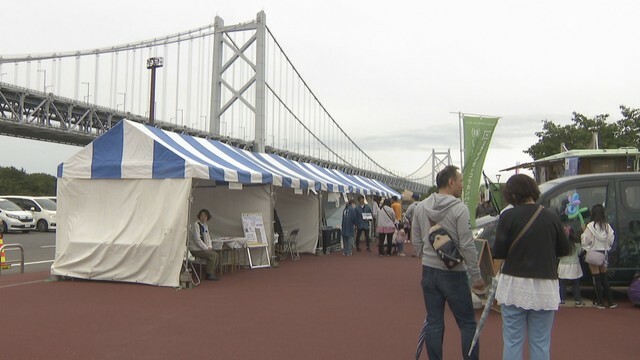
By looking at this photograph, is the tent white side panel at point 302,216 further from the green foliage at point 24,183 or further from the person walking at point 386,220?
the green foliage at point 24,183

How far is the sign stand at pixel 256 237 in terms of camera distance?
10.6 m

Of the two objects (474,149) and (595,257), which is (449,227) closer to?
(595,257)

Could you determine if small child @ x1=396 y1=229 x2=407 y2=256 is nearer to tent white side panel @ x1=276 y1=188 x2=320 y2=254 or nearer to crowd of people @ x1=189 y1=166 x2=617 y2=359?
tent white side panel @ x1=276 y1=188 x2=320 y2=254

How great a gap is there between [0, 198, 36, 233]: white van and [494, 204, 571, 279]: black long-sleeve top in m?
23.1

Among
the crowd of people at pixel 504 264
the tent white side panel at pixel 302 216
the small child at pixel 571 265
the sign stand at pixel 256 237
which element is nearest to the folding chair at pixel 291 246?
the tent white side panel at pixel 302 216

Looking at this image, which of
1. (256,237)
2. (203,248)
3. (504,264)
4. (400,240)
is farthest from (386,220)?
(504,264)

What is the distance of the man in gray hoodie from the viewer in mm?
3559

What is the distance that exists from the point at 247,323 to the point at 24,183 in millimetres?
55009

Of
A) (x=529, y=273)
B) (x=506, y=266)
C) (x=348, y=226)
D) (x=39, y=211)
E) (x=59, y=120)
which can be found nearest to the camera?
(x=529, y=273)

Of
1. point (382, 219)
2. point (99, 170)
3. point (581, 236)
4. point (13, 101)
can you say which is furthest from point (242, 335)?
point (13, 101)

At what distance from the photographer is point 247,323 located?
18.6 feet

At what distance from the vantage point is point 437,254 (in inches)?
141

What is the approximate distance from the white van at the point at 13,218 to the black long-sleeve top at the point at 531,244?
23.1m

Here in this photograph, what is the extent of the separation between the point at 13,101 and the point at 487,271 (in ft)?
146
